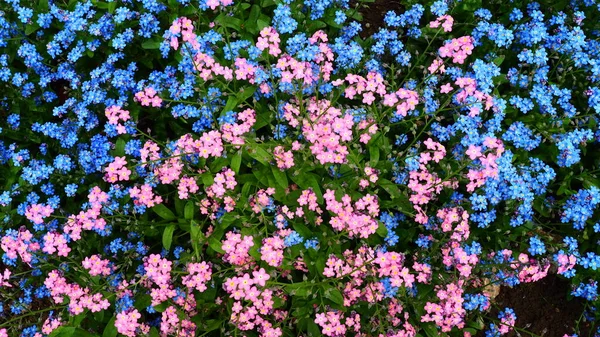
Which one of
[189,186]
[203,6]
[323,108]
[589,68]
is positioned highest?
[203,6]

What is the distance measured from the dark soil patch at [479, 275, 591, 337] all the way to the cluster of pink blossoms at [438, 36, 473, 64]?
2.41 m

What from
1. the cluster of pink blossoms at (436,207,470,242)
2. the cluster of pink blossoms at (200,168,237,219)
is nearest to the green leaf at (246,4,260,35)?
the cluster of pink blossoms at (200,168,237,219)

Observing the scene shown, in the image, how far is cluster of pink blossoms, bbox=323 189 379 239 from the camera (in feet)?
14.3

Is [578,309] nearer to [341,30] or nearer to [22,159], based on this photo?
[341,30]

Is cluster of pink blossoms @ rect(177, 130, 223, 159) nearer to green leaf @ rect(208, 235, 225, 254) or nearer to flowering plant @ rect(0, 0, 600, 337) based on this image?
flowering plant @ rect(0, 0, 600, 337)

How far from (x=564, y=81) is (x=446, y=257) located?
2325 mm

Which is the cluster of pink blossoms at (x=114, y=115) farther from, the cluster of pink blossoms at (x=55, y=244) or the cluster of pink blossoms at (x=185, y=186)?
the cluster of pink blossoms at (x=55, y=244)

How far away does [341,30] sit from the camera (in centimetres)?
562

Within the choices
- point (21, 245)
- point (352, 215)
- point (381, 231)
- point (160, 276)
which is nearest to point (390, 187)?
point (381, 231)

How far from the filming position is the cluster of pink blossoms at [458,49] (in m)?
5.07

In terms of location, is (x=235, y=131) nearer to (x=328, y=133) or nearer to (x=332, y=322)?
(x=328, y=133)

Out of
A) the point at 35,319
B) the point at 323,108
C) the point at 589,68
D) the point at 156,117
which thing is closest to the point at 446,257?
the point at 323,108

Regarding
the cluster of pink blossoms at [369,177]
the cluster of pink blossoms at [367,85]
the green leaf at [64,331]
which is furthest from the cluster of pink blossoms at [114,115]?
the cluster of pink blossoms at [369,177]

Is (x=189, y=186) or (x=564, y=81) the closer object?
(x=189, y=186)
